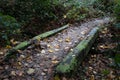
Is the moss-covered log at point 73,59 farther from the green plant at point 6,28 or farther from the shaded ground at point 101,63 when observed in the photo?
the green plant at point 6,28

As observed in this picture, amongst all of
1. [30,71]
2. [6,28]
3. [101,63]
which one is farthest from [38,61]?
[6,28]

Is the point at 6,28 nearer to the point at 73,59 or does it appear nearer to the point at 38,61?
the point at 38,61

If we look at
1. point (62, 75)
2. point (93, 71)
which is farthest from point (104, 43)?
point (62, 75)

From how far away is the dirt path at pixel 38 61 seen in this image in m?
5.00

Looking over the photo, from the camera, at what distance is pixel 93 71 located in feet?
19.9

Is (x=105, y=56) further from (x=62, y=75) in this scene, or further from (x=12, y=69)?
(x=12, y=69)

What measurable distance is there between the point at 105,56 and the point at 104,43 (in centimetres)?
90

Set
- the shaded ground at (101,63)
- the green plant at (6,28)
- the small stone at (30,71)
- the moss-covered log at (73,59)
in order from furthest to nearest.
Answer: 1. the green plant at (6,28)
2. the shaded ground at (101,63)
3. the small stone at (30,71)
4. the moss-covered log at (73,59)

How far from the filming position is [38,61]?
18.5ft

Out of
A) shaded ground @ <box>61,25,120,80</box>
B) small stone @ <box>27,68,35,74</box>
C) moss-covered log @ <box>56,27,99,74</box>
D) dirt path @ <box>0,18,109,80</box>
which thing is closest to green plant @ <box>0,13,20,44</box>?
dirt path @ <box>0,18,109,80</box>

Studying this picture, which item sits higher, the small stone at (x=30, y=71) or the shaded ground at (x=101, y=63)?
the small stone at (x=30, y=71)

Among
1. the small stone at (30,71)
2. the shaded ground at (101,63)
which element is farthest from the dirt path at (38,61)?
the shaded ground at (101,63)

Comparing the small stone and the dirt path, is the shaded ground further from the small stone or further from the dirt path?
the small stone

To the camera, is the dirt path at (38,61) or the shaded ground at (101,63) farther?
the shaded ground at (101,63)
